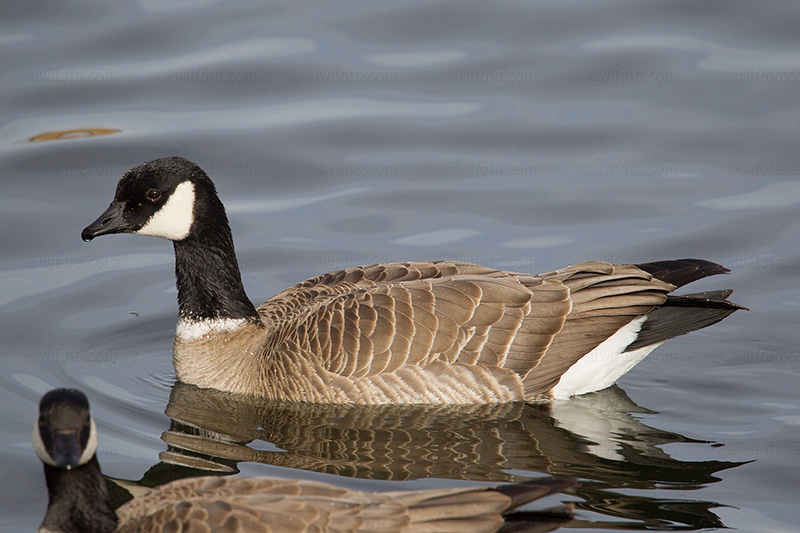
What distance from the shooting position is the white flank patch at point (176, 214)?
9219mm

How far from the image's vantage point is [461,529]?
18.2ft

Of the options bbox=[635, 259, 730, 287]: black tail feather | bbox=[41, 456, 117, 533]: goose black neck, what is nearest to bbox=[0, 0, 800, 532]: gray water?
bbox=[635, 259, 730, 287]: black tail feather

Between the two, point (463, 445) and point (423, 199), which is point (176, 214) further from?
point (423, 199)

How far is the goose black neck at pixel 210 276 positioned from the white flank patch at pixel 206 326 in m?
0.03

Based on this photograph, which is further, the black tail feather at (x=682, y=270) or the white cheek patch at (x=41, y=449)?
the black tail feather at (x=682, y=270)

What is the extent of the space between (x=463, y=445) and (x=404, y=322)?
1.10m

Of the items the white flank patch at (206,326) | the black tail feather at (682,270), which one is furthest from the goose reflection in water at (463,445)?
the black tail feather at (682,270)

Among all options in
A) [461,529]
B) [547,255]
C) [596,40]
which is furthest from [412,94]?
[461,529]

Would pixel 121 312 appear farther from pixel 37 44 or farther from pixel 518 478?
pixel 37 44

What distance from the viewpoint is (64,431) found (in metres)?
5.86

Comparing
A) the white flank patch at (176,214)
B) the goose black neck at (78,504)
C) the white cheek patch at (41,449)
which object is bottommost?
the goose black neck at (78,504)

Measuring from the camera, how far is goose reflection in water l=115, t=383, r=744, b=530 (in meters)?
7.63

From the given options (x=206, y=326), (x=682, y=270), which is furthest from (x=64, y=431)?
(x=682, y=270)

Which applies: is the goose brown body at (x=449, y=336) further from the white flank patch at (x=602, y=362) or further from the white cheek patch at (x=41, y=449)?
the white cheek patch at (x=41, y=449)
